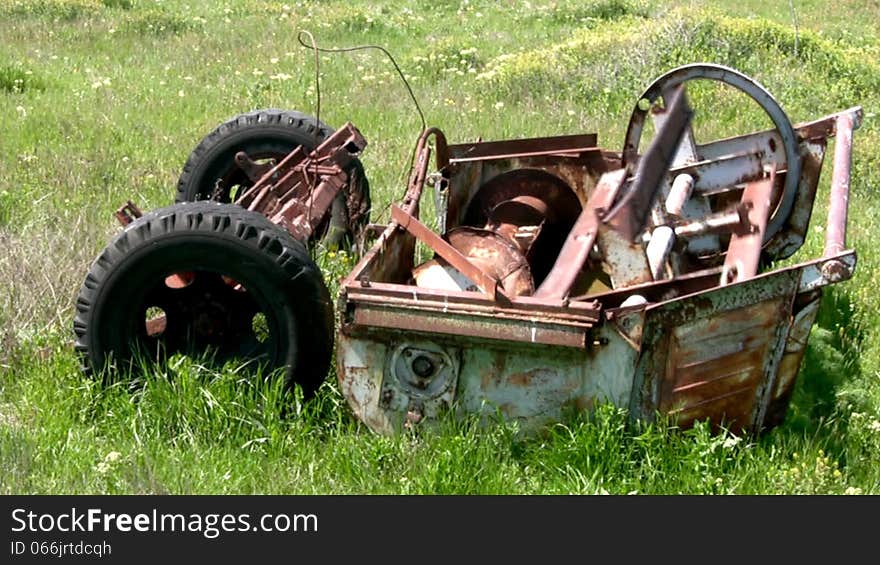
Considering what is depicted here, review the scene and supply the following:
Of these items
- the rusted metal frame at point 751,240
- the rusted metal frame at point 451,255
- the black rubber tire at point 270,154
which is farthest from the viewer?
the black rubber tire at point 270,154

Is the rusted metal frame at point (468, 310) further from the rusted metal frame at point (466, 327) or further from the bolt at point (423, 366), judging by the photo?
the bolt at point (423, 366)

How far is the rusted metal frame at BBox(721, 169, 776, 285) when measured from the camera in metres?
4.96

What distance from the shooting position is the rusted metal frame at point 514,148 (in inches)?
250

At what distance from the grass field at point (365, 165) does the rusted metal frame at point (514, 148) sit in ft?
2.78

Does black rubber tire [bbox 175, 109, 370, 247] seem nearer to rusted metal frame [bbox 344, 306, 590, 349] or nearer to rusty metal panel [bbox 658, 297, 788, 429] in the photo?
rusted metal frame [bbox 344, 306, 590, 349]

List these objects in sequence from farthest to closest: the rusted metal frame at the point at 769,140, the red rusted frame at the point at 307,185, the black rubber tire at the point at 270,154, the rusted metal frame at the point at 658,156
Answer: the black rubber tire at the point at 270,154 → the red rusted frame at the point at 307,185 → the rusted metal frame at the point at 769,140 → the rusted metal frame at the point at 658,156

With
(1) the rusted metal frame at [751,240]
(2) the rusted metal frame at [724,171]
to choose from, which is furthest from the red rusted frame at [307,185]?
(1) the rusted metal frame at [751,240]

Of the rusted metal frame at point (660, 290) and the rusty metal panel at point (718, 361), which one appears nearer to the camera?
the rusty metal panel at point (718, 361)

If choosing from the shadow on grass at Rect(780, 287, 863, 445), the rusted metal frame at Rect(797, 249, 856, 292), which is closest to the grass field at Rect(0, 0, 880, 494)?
the shadow on grass at Rect(780, 287, 863, 445)

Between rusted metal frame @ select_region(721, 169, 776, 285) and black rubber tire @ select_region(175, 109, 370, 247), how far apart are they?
2.15 metres

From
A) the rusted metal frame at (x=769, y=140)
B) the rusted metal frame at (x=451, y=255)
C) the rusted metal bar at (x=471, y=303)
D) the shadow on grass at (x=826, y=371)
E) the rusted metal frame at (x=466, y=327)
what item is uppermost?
the rusted metal frame at (x=769, y=140)

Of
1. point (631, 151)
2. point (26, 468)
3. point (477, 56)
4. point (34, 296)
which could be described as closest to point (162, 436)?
point (26, 468)

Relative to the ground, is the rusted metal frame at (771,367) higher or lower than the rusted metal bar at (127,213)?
lower

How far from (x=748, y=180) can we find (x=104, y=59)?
9452mm
